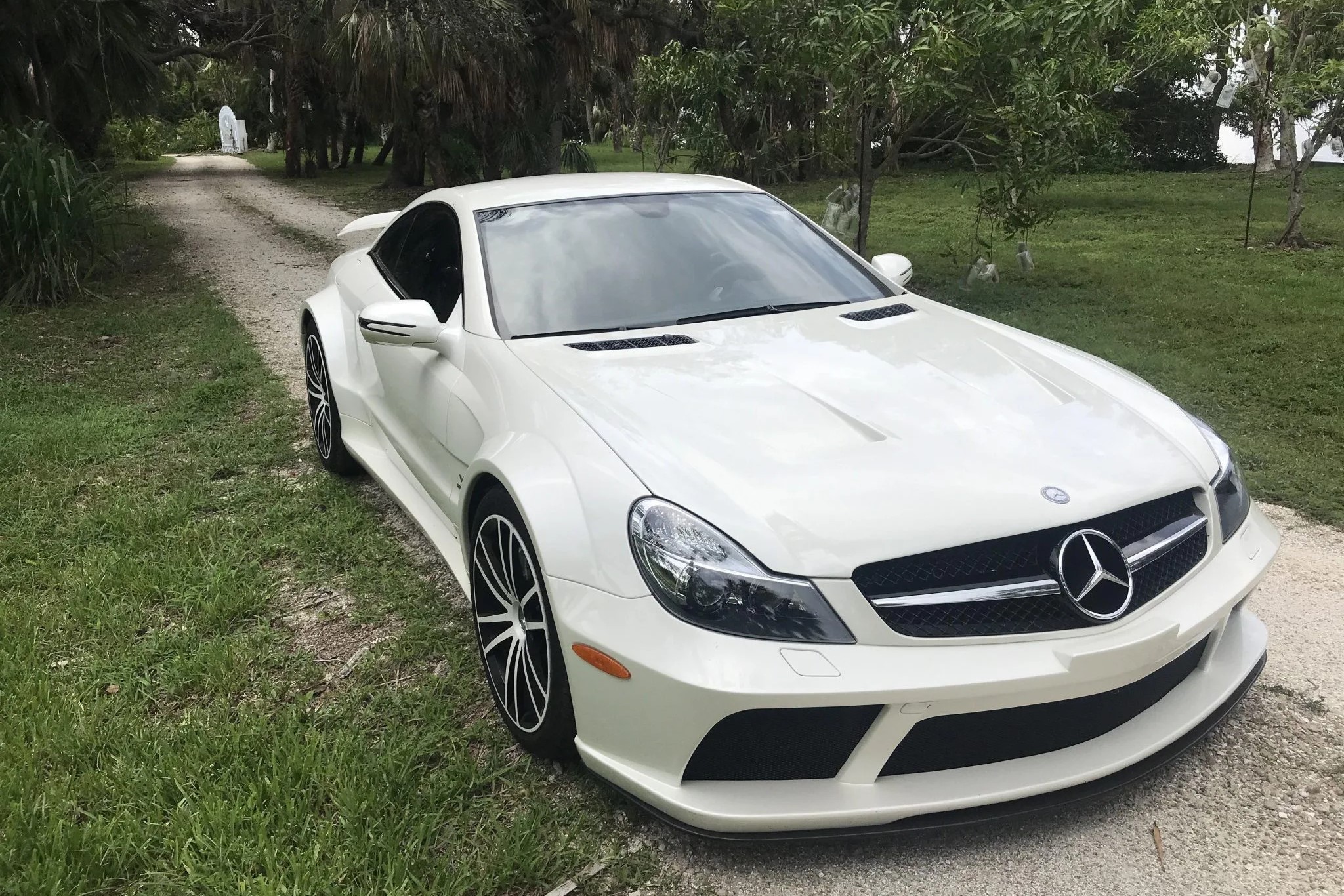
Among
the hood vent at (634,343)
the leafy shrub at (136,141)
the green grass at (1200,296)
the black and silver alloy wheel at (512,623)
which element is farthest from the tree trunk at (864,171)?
the leafy shrub at (136,141)

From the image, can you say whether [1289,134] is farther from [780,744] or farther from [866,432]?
[780,744]

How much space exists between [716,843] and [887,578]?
2.53 ft

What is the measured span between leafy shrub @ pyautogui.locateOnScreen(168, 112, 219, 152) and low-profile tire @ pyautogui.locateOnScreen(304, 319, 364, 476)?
5428 cm

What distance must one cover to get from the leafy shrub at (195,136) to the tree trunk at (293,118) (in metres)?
26.7

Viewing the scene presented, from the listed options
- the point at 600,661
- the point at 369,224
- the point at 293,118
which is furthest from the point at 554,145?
the point at 600,661

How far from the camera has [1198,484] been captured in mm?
2463

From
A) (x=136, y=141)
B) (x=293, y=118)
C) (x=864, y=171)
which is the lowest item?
(x=864, y=171)

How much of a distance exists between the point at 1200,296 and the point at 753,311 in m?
7.28

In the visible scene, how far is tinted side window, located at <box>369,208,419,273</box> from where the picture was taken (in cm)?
431

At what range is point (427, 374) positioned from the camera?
3418mm

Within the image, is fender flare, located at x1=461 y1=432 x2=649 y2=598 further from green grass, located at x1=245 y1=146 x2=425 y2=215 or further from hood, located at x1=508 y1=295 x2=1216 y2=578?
green grass, located at x1=245 y1=146 x2=425 y2=215

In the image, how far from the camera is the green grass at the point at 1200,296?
5.48 meters

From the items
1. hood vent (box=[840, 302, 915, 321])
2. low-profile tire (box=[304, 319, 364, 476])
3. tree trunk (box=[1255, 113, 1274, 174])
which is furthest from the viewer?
tree trunk (box=[1255, 113, 1274, 174])

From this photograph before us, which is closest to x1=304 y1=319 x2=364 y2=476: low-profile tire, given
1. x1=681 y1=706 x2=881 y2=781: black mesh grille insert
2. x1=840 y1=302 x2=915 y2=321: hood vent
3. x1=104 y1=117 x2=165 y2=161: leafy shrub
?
x1=840 y1=302 x2=915 y2=321: hood vent
